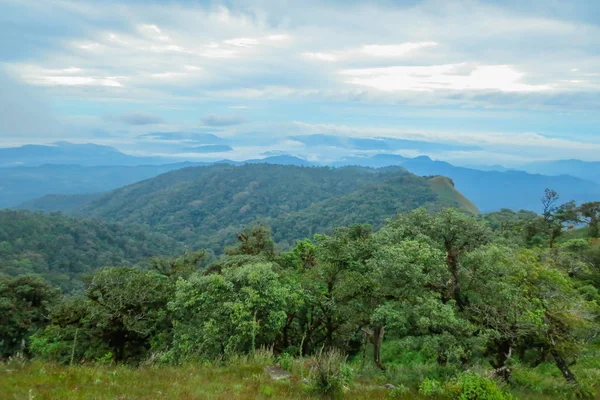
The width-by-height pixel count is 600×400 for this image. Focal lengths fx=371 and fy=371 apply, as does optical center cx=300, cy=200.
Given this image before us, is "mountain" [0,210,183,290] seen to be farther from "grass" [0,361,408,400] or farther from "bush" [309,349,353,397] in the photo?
"bush" [309,349,353,397]

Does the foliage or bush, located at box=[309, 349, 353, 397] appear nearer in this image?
bush, located at box=[309, 349, 353, 397]

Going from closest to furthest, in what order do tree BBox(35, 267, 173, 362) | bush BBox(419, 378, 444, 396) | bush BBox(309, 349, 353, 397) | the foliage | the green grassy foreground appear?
the green grassy foreground, bush BBox(309, 349, 353, 397), bush BBox(419, 378, 444, 396), tree BBox(35, 267, 173, 362), the foliage

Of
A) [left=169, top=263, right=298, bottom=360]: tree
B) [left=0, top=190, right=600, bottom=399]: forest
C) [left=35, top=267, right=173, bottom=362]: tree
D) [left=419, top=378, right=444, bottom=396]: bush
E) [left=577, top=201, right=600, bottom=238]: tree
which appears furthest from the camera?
[left=577, top=201, right=600, bottom=238]: tree

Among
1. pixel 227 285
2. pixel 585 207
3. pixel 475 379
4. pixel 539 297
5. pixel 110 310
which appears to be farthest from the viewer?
pixel 585 207

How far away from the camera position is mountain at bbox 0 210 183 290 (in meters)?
128

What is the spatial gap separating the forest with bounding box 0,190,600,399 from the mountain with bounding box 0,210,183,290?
106483 mm

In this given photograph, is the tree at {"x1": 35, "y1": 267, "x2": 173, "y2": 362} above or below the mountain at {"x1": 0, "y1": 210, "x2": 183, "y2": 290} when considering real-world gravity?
above

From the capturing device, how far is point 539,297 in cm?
1340

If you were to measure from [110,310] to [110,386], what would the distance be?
1230cm

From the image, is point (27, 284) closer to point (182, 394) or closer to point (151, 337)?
point (151, 337)

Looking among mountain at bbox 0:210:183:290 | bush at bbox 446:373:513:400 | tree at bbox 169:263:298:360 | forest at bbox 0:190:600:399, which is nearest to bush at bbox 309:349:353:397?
forest at bbox 0:190:600:399

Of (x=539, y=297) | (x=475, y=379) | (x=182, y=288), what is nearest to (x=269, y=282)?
(x=182, y=288)

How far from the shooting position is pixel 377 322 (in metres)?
14.6

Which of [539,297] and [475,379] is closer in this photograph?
[475,379]
